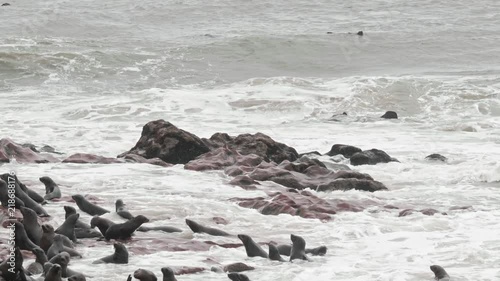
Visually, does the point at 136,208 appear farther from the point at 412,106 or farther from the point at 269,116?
the point at 412,106

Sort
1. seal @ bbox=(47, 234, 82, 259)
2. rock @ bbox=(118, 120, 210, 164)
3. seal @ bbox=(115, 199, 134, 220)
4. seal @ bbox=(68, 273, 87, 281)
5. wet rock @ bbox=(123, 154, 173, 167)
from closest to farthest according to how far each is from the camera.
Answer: seal @ bbox=(68, 273, 87, 281), seal @ bbox=(47, 234, 82, 259), seal @ bbox=(115, 199, 134, 220), wet rock @ bbox=(123, 154, 173, 167), rock @ bbox=(118, 120, 210, 164)

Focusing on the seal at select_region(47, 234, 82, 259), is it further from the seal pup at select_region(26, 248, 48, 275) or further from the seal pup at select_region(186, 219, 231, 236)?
the seal pup at select_region(186, 219, 231, 236)

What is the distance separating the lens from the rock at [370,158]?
12.6 m

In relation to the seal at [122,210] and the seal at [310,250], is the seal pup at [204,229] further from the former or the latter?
the seal at [310,250]

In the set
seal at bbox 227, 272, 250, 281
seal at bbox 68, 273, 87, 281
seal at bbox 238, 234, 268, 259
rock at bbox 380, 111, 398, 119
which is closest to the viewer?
seal at bbox 68, 273, 87, 281

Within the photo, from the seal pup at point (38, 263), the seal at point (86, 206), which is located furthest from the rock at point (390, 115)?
the seal pup at point (38, 263)

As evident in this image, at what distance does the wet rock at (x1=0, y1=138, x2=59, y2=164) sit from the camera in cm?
1138

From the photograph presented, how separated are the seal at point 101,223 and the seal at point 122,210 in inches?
19.8

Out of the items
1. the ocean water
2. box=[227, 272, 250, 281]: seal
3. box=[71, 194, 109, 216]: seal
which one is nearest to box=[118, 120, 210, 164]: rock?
the ocean water

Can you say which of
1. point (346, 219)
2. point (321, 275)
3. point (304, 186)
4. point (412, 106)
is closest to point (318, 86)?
point (412, 106)

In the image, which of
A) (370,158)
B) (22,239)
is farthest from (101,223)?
(370,158)

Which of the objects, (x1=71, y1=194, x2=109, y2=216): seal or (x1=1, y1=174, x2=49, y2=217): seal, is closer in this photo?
(x1=1, y1=174, x2=49, y2=217): seal

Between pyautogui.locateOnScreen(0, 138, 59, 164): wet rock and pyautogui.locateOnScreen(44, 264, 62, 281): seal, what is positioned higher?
pyautogui.locateOnScreen(44, 264, 62, 281): seal

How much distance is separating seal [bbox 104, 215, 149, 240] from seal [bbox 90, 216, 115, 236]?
0.06 metres
